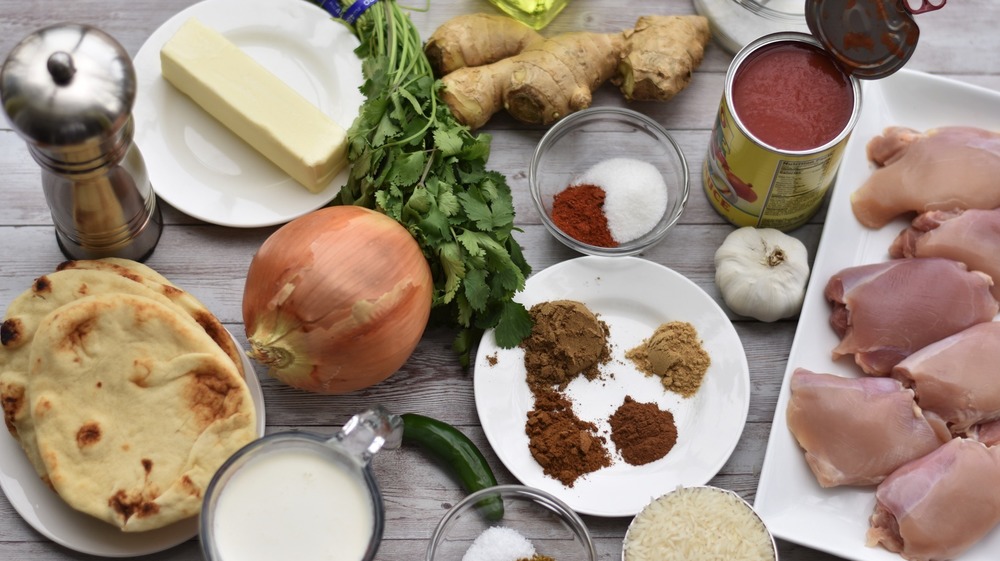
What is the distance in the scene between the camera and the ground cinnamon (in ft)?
6.28

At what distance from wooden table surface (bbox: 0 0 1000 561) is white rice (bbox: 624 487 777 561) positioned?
134 millimetres

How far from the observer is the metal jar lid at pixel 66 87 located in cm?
144

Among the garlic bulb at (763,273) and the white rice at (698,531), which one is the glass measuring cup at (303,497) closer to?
→ the white rice at (698,531)

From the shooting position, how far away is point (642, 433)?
181cm

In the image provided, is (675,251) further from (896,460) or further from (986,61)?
(986,61)

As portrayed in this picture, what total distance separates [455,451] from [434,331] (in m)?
0.25

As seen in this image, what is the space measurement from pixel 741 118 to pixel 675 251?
344mm

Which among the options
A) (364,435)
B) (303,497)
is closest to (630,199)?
(364,435)

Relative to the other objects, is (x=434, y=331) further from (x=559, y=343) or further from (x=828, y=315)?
(x=828, y=315)

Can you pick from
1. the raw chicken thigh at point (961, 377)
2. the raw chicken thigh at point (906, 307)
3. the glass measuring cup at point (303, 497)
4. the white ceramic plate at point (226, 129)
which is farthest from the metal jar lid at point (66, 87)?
the raw chicken thigh at point (961, 377)

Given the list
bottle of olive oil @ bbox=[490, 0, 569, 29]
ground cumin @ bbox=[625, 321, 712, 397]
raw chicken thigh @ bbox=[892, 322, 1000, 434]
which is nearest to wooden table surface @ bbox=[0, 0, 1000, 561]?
bottle of olive oil @ bbox=[490, 0, 569, 29]

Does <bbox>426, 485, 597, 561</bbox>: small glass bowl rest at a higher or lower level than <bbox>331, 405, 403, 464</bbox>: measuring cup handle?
lower

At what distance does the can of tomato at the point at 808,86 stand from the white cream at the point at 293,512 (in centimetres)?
88

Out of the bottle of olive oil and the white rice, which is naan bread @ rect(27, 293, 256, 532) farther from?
the bottle of olive oil
